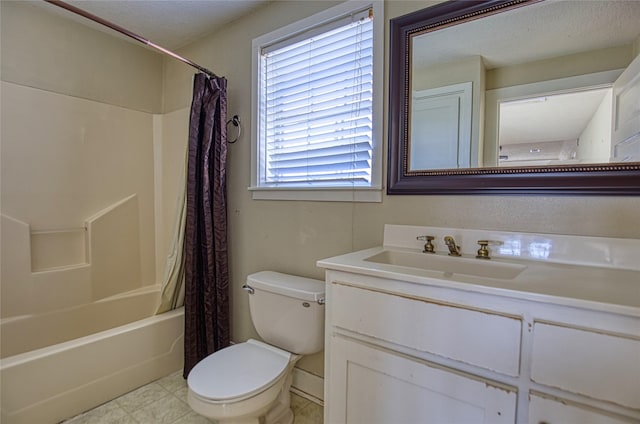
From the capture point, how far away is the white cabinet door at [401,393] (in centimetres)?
84

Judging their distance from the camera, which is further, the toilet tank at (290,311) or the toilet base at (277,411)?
the toilet tank at (290,311)

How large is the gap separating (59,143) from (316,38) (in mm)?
1813

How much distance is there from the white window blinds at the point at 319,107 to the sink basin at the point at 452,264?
40cm

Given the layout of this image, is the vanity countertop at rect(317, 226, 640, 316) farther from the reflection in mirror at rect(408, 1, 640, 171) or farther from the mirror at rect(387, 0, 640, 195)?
the reflection in mirror at rect(408, 1, 640, 171)

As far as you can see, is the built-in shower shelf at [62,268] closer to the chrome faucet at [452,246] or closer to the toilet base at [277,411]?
the toilet base at [277,411]

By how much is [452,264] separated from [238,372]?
39.1 inches

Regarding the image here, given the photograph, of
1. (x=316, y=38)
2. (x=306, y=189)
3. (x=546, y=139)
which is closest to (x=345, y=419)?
(x=306, y=189)

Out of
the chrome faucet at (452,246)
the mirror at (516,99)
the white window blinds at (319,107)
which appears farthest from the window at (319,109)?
the chrome faucet at (452,246)

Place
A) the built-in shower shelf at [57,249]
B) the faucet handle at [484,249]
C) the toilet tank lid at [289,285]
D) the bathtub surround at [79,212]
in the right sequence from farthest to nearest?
the built-in shower shelf at [57,249]
the bathtub surround at [79,212]
the toilet tank lid at [289,285]
the faucet handle at [484,249]

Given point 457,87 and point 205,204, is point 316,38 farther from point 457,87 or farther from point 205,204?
point 205,204

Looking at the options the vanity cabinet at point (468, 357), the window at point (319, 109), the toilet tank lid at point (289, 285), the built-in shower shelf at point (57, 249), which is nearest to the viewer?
the vanity cabinet at point (468, 357)

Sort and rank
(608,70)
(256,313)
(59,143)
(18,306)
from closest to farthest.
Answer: (608,70) < (256,313) < (18,306) < (59,143)

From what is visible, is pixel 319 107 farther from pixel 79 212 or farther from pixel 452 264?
pixel 79 212

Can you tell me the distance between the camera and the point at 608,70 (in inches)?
42.4
